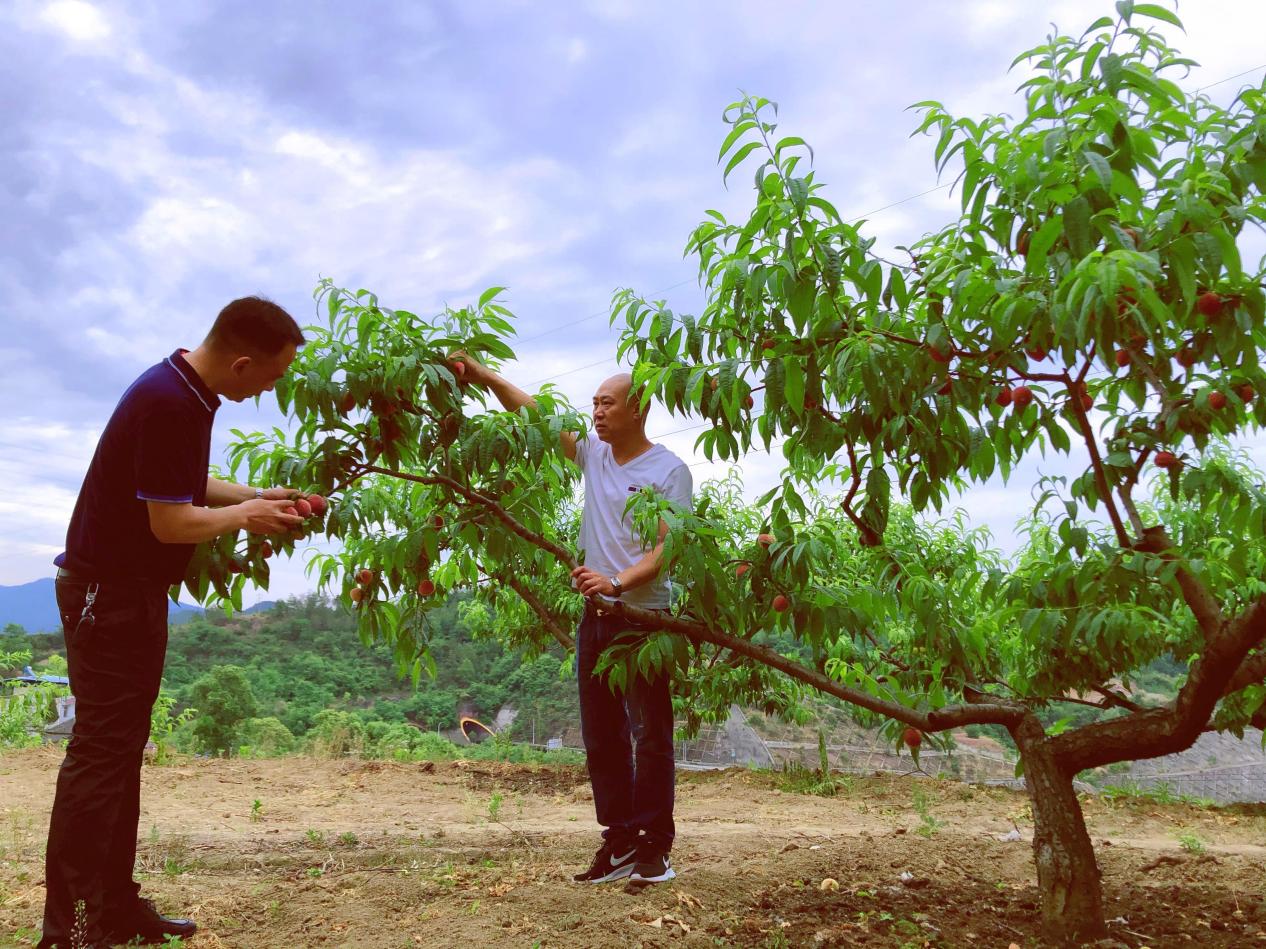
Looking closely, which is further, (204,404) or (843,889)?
(843,889)

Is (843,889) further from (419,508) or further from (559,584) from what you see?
(559,584)

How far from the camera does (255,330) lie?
289cm

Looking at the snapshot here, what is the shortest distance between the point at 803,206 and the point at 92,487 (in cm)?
214

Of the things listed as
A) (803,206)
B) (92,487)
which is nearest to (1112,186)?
(803,206)

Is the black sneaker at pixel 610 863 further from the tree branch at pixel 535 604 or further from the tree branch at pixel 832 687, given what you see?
the tree branch at pixel 535 604

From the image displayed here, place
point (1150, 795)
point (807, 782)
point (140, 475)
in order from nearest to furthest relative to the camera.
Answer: point (140, 475)
point (1150, 795)
point (807, 782)

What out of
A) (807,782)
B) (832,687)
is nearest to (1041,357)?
(832,687)

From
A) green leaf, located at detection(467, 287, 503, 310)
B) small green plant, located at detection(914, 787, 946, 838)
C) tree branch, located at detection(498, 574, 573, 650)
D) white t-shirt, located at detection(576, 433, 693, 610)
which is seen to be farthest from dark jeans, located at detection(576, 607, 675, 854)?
tree branch, located at detection(498, 574, 573, 650)

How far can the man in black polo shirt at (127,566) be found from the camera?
2.72 metres

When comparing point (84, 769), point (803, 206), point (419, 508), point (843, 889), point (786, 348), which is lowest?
point (843, 889)

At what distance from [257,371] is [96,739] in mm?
1121

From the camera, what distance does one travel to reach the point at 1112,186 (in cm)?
212

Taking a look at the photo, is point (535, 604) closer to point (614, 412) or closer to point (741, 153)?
point (614, 412)

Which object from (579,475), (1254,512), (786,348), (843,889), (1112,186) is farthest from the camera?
(579,475)
